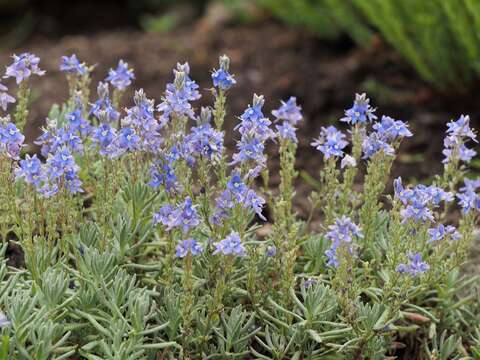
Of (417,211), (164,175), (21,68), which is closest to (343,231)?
(417,211)

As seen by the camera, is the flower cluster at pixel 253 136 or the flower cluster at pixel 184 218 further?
the flower cluster at pixel 253 136

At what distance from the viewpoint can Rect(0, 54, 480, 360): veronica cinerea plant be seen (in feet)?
9.23

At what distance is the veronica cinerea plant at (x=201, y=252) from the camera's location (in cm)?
281

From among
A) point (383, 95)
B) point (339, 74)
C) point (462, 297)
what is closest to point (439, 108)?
point (383, 95)

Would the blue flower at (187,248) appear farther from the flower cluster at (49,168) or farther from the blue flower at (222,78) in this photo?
the blue flower at (222,78)

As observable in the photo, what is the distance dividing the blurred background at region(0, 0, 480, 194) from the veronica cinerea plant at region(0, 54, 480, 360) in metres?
1.79

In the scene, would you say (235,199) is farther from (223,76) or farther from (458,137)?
(458,137)

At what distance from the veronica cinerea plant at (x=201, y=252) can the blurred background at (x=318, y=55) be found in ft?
5.87

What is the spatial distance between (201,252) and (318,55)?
166 inches

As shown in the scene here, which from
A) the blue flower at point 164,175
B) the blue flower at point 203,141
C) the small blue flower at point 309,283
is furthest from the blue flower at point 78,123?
the small blue flower at point 309,283

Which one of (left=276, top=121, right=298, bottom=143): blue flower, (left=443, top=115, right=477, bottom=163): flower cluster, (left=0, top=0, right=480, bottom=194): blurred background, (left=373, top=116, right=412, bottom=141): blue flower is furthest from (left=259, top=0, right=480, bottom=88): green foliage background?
(left=276, top=121, right=298, bottom=143): blue flower

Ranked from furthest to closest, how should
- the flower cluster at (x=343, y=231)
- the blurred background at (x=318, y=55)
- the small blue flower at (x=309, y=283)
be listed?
the blurred background at (x=318, y=55) < the small blue flower at (x=309, y=283) < the flower cluster at (x=343, y=231)

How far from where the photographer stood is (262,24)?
7949mm

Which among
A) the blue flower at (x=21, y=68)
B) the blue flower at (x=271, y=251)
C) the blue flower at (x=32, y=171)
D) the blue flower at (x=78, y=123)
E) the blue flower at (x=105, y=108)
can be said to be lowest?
the blue flower at (x=271, y=251)
